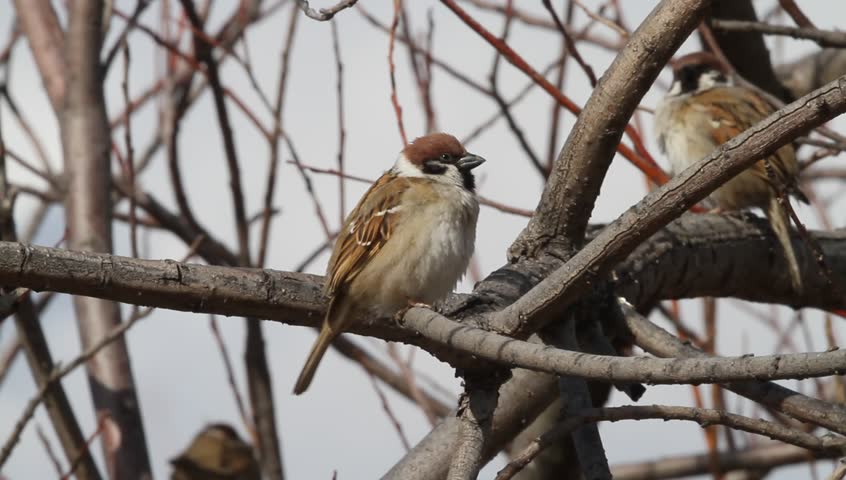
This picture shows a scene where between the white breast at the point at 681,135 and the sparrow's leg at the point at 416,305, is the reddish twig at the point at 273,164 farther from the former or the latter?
the white breast at the point at 681,135

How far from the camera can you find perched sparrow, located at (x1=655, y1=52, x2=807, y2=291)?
4953mm

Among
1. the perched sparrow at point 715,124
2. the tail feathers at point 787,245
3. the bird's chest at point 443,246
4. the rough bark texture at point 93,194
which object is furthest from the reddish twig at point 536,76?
the rough bark texture at point 93,194

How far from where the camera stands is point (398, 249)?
3.45 m

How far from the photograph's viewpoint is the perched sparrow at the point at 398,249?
10.8 feet

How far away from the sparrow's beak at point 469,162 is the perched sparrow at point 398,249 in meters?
0.10

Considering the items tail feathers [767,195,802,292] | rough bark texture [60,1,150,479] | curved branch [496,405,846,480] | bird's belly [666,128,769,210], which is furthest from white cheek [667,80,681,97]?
curved branch [496,405,846,480]

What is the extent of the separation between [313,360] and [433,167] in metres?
0.83

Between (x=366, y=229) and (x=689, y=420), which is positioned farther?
(x=366, y=229)

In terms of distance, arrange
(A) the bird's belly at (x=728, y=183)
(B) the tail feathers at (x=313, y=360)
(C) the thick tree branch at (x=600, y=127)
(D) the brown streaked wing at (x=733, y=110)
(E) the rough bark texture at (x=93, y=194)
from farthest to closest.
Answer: (D) the brown streaked wing at (x=733, y=110) → (A) the bird's belly at (x=728, y=183) → (E) the rough bark texture at (x=93, y=194) → (B) the tail feathers at (x=313, y=360) → (C) the thick tree branch at (x=600, y=127)

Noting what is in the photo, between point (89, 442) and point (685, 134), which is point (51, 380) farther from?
point (685, 134)

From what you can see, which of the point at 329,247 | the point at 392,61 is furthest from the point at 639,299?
the point at 329,247

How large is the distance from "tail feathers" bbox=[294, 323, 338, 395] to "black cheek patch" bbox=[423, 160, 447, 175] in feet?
2.50

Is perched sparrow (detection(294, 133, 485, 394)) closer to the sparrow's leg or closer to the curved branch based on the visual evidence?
the sparrow's leg

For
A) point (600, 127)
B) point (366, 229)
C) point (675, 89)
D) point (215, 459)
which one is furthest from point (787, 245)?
point (675, 89)
